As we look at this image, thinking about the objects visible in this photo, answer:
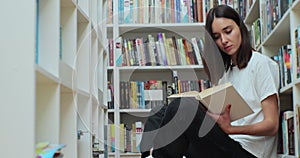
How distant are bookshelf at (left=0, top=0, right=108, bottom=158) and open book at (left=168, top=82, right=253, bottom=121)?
17.0 inches

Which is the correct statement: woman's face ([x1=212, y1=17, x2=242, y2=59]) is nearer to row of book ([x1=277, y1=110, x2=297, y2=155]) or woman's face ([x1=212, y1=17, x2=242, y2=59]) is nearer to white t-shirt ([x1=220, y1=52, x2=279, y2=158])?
white t-shirt ([x1=220, y1=52, x2=279, y2=158])

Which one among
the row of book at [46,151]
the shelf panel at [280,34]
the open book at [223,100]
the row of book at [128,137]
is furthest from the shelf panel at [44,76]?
the row of book at [128,137]

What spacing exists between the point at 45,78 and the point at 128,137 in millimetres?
1865

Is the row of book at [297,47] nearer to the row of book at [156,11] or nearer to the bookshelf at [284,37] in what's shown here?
the bookshelf at [284,37]

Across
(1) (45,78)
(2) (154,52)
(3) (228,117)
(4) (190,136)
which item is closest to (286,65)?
(3) (228,117)

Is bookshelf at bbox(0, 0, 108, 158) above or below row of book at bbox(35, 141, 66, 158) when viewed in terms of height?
above

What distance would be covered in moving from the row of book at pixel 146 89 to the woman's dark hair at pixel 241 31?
109 centimetres

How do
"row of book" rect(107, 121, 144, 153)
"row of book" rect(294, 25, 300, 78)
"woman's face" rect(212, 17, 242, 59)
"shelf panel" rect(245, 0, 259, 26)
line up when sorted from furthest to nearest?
1. "row of book" rect(107, 121, 144, 153)
2. "shelf panel" rect(245, 0, 259, 26)
3. "woman's face" rect(212, 17, 242, 59)
4. "row of book" rect(294, 25, 300, 78)

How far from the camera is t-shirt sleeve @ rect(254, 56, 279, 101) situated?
63.6 inches

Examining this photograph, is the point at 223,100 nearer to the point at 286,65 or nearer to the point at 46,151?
the point at 286,65

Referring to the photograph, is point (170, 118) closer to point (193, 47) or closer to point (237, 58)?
point (237, 58)

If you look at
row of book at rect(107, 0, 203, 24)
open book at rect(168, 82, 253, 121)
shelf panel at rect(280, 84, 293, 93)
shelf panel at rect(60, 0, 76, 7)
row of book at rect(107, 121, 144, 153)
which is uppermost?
row of book at rect(107, 0, 203, 24)

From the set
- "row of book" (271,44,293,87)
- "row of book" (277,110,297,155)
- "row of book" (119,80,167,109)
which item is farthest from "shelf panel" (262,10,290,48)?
"row of book" (119,80,167,109)

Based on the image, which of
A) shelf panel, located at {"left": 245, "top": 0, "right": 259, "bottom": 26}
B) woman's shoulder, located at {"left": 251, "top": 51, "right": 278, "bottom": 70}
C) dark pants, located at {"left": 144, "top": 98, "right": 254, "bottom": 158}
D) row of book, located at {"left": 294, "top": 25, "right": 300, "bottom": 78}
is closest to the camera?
dark pants, located at {"left": 144, "top": 98, "right": 254, "bottom": 158}
